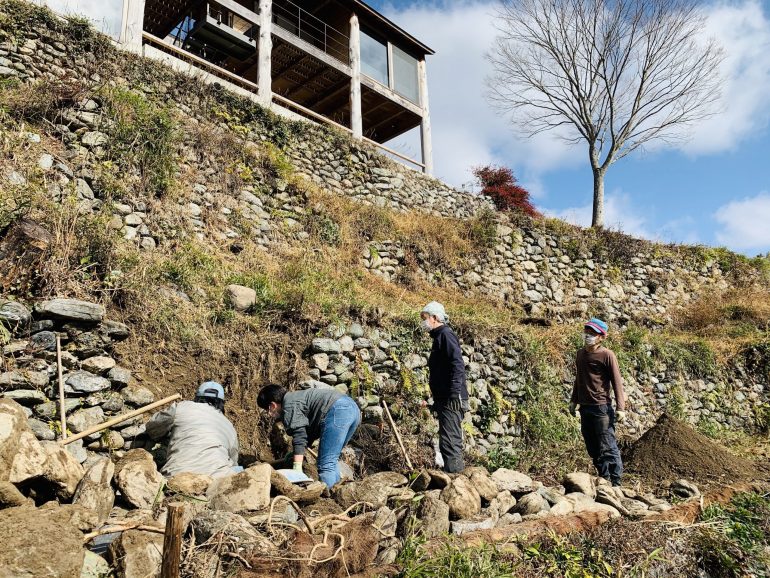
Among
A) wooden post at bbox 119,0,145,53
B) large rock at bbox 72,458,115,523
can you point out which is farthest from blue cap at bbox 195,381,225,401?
wooden post at bbox 119,0,145,53

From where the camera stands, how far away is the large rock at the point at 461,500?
3.67m

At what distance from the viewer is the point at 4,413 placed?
111 inches

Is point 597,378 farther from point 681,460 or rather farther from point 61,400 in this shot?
point 61,400

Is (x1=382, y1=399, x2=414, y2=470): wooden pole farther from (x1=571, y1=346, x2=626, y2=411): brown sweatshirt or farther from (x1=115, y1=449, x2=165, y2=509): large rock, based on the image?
(x1=115, y1=449, x2=165, y2=509): large rock

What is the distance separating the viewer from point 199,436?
13.5 ft

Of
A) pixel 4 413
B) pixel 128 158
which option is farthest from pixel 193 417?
pixel 128 158

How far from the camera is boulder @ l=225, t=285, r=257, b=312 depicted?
6418mm

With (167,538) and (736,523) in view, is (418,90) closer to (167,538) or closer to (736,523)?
(736,523)

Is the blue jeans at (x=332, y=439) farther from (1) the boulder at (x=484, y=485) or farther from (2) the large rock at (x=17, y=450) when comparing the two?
(2) the large rock at (x=17, y=450)

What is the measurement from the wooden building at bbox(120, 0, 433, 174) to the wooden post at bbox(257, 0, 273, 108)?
2 centimetres

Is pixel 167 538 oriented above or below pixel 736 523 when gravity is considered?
above

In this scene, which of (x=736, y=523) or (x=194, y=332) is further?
(x=194, y=332)

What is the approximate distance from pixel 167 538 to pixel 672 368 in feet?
34.4

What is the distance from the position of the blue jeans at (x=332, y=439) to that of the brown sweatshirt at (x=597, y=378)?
2559mm
